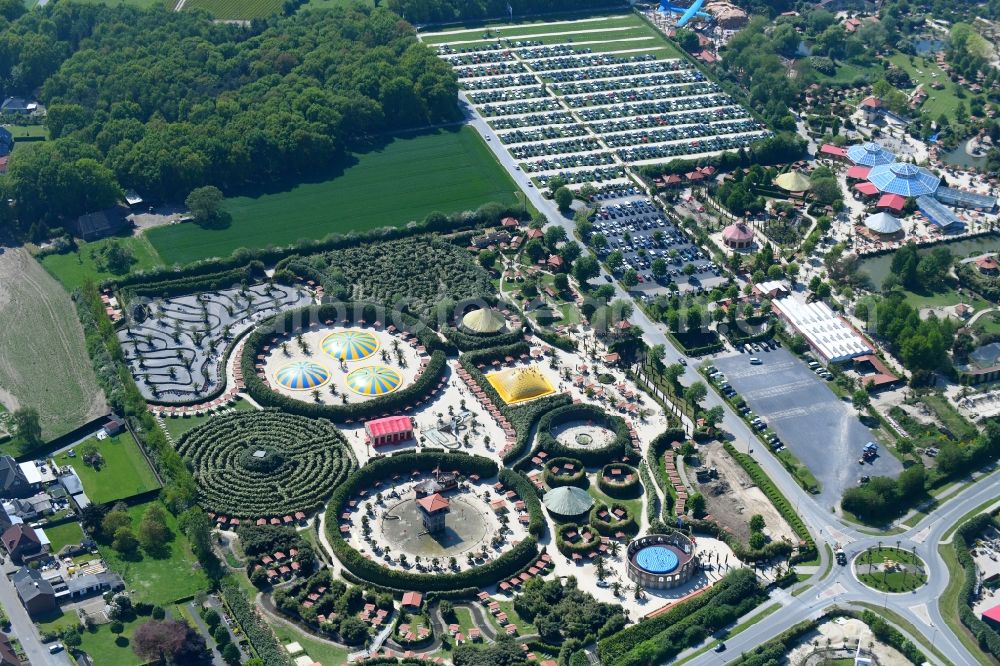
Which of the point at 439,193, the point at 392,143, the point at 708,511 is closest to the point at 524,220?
the point at 439,193

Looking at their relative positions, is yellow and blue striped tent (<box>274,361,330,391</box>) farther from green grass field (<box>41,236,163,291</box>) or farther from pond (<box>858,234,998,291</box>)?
pond (<box>858,234,998,291</box>)

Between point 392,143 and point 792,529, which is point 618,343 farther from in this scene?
point 392,143

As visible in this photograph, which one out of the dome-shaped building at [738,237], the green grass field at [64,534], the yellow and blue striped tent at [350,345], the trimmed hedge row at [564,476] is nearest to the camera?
the green grass field at [64,534]

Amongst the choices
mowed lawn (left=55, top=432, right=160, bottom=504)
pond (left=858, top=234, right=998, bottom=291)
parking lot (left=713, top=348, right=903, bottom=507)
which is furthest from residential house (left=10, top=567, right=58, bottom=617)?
pond (left=858, top=234, right=998, bottom=291)

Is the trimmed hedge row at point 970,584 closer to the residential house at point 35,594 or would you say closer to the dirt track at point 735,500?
the dirt track at point 735,500

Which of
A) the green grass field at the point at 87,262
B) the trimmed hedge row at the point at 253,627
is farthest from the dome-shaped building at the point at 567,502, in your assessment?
the green grass field at the point at 87,262

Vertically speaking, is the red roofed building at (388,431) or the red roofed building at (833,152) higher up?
the red roofed building at (388,431)
